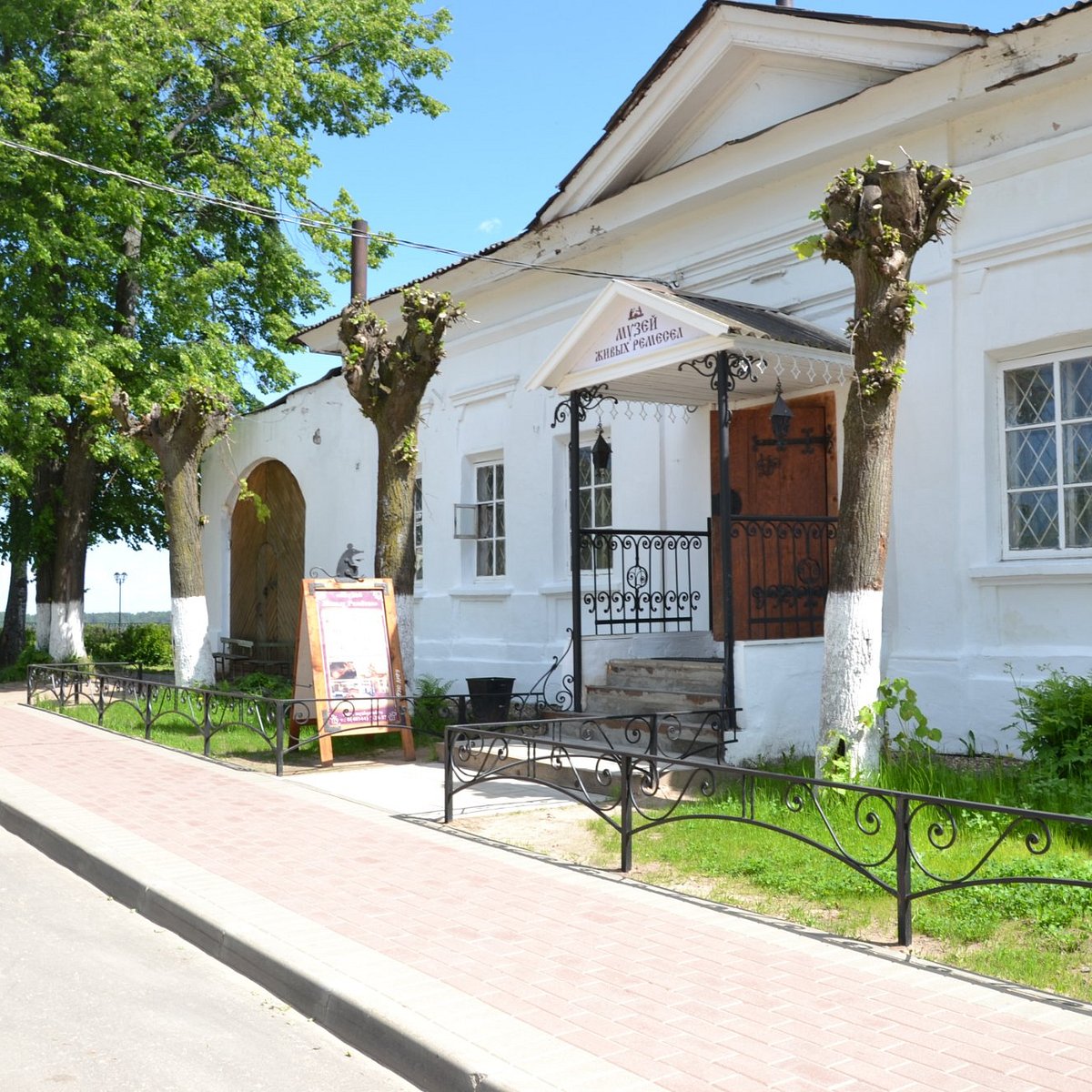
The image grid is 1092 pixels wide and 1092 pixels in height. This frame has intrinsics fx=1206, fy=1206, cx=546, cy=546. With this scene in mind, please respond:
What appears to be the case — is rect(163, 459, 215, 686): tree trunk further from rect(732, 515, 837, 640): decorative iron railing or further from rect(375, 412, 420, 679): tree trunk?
rect(732, 515, 837, 640): decorative iron railing

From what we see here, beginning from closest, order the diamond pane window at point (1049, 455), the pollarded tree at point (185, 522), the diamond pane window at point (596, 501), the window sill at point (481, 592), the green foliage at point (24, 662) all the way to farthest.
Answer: the diamond pane window at point (1049, 455), the diamond pane window at point (596, 501), the window sill at point (481, 592), the pollarded tree at point (185, 522), the green foliage at point (24, 662)

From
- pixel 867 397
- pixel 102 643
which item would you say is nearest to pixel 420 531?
pixel 867 397

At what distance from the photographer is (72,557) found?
67.9 feet

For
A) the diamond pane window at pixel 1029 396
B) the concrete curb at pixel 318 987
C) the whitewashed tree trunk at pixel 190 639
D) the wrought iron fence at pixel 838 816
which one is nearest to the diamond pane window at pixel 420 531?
the whitewashed tree trunk at pixel 190 639

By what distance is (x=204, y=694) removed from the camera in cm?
1112

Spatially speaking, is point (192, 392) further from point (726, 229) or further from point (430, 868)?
point (430, 868)

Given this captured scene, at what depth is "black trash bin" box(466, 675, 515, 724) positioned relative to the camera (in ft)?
39.4

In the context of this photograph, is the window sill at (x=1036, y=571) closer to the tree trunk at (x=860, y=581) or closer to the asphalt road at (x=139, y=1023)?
the tree trunk at (x=860, y=581)

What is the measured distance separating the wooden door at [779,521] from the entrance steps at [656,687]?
1.52ft

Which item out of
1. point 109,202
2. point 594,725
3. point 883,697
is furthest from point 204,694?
point 109,202

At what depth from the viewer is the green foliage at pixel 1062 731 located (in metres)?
7.46

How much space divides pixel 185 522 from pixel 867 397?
35.0 ft

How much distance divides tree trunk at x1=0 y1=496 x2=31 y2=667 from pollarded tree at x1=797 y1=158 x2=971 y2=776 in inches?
705

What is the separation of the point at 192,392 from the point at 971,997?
13.0 meters
